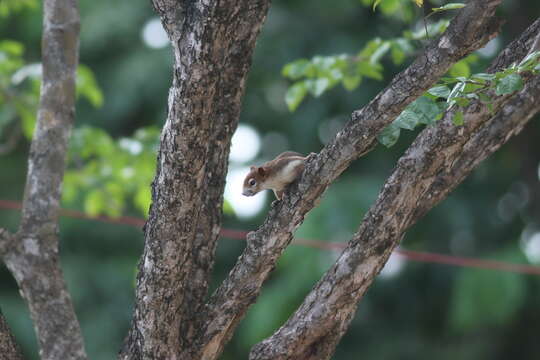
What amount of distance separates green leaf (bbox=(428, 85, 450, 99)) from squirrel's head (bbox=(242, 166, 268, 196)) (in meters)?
1.32

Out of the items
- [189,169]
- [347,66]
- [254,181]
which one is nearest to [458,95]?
[189,169]

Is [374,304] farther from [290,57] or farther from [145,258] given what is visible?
[145,258]

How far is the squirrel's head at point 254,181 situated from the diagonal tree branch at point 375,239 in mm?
1025

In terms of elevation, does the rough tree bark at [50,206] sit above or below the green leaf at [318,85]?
below

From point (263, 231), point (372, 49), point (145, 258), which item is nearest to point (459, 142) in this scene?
point (263, 231)

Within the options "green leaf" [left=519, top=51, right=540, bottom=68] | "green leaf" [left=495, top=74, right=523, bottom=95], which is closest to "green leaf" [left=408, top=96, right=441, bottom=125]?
"green leaf" [left=495, top=74, right=523, bottom=95]

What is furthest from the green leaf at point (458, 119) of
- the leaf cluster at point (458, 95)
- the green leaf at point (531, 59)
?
the green leaf at point (531, 59)

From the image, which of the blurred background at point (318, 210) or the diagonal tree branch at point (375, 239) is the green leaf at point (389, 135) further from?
the blurred background at point (318, 210)

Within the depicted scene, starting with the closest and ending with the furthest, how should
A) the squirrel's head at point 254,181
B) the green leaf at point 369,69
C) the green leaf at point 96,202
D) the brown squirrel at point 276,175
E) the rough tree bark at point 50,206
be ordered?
the rough tree bark at point 50,206 < the brown squirrel at point 276,175 < the squirrel's head at point 254,181 < the green leaf at point 369,69 < the green leaf at point 96,202

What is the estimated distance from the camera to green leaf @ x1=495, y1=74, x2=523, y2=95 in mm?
2287

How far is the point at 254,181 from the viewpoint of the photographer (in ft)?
12.2

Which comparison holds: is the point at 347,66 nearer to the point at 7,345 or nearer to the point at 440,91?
the point at 440,91

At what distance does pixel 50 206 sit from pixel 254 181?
952 millimetres

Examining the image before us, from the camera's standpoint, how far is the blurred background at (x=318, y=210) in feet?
26.5
